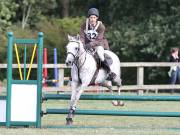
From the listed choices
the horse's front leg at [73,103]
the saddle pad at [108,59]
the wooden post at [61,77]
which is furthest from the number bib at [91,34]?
the wooden post at [61,77]

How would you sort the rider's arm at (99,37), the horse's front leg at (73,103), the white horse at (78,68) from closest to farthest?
the white horse at (78,68)
the horse's front leg at (73,103)
the rider's arm at (99,37)

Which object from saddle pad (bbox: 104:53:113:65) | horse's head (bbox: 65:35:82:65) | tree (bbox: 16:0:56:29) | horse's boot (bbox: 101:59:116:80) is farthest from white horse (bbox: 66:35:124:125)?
tree (bbox: 16:0:56:29)

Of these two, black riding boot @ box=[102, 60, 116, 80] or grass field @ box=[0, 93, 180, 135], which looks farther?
black riding boot @ box=[102, 60, 116, 80]

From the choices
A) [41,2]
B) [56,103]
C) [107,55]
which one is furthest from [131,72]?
[107,55]

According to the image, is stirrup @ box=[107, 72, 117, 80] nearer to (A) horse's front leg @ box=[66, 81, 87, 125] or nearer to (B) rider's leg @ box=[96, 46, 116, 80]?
(B) rider's leg @ box=[96, 46, 116, 80]

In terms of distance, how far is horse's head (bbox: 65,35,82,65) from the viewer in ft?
42.9

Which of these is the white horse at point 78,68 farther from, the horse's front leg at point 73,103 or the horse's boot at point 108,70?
the horse's boot at point 108,70

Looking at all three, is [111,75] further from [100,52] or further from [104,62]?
[100,52]

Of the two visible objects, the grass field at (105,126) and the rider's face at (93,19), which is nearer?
the grass field at (105,126)

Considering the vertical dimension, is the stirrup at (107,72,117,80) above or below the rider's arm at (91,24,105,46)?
below

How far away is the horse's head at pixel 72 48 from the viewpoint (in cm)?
1307

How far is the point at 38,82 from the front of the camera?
13102mm

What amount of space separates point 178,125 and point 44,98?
3.03 m

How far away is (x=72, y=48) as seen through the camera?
Result: 43.5ft
